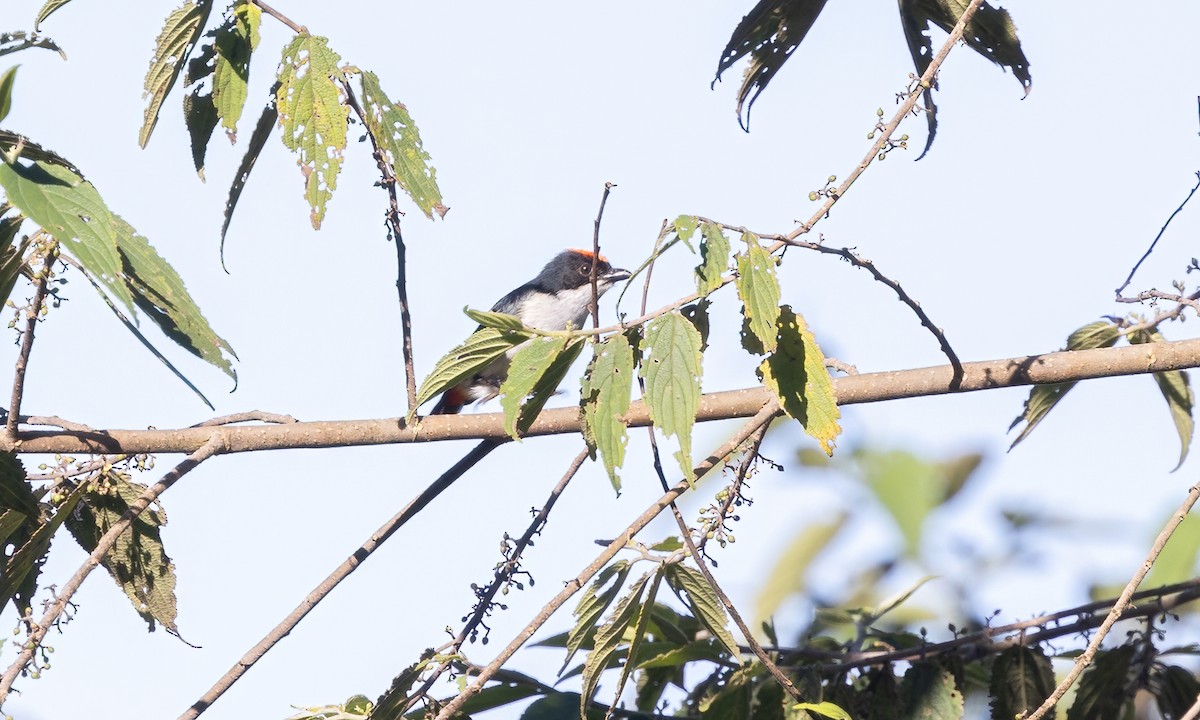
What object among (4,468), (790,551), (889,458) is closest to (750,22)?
(790,551)

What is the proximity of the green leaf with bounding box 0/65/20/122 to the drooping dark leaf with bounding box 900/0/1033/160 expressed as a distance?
2050 mm

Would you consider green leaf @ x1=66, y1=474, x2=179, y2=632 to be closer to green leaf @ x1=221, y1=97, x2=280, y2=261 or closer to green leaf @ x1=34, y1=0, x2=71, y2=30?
green leaf @ x1=221, y1=97, x2=280, y2=261

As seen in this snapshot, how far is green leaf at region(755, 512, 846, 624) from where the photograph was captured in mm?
2846

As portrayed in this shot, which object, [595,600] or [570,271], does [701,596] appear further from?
[570,271]

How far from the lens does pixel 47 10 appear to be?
235 cm

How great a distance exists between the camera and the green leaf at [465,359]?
2148 mm

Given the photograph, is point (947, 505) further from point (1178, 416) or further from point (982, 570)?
point (1178, 416)

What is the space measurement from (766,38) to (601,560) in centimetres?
151

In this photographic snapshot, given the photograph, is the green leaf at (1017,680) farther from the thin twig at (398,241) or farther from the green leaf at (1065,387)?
the thin twig at (398,241)

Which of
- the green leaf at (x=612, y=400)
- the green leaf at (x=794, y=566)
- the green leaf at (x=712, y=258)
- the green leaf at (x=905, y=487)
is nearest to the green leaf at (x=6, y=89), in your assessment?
the green leaf at (x=612, y=400)

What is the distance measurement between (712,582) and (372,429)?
0.89 metres

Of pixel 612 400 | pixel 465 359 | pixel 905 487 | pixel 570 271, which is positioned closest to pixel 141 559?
pixel 465 359

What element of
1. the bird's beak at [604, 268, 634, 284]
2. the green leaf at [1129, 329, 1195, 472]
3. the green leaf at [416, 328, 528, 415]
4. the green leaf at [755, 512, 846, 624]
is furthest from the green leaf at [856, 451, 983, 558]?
the bird's beak at [604, 268, 634, 284]

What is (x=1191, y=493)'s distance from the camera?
2342 millimetres
